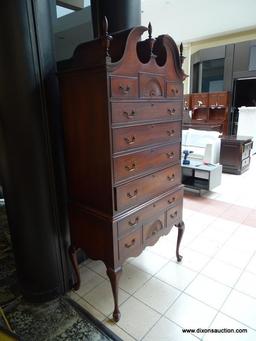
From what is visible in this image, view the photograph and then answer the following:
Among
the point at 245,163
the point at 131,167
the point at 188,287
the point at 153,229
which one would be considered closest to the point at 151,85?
the point at 131,167

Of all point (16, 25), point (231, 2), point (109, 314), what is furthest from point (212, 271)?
point (231, 2)

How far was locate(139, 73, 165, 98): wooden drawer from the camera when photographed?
4.75 ft

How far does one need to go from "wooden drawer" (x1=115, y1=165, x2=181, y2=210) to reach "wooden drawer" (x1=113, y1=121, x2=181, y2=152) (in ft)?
0.75

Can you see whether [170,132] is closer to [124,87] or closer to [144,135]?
[144,135]

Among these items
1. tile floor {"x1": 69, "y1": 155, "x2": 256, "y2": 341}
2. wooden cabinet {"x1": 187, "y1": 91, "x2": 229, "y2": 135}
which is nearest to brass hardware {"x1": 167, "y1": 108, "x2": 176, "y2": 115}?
tile floor {"x1": 69, "y1": 155, "x2": 256, "y2": 341}

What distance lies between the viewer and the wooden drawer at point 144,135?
53.9 inches

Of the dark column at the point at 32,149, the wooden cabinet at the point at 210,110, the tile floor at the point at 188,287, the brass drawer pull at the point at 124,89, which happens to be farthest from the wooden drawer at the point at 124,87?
the wooden cabinet at the point at 210,110

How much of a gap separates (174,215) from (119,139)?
90cm

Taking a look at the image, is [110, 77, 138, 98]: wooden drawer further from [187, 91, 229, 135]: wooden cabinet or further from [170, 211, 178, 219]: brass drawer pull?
[187, 91, 229, 135]: wooden cabinet

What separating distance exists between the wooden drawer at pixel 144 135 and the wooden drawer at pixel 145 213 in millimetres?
426

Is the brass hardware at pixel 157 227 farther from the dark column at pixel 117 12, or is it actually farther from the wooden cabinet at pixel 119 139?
the dark column at pixel 117 12

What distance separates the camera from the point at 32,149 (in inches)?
59.1

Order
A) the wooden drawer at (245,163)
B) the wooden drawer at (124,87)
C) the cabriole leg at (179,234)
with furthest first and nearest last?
the wooden drawer at (245,163)
the cabriole leg at (179,234)
the wooden drawer at (124,87)

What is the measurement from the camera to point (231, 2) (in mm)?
5012
